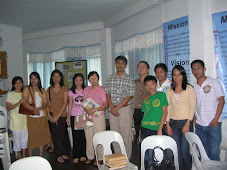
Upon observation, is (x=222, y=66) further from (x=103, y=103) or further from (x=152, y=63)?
(x=103, y=103)

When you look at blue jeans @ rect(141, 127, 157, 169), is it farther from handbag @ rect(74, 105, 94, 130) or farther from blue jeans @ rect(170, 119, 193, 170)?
handbag @ rect(74, 105, 94, 130)

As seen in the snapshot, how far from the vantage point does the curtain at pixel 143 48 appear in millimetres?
4742

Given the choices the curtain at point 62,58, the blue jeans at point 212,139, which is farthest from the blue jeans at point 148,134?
the curtain at point 62,58

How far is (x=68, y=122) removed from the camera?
147 inches

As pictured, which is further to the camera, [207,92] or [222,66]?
[222,66]

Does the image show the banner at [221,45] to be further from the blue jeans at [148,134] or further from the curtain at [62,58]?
the curtain at [62,58]

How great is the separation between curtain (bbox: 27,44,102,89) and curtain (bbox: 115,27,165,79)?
3.36 ft

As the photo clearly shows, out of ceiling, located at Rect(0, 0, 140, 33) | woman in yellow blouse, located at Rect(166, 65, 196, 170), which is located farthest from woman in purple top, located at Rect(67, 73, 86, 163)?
ceiling, located at Rect(0, 0, 140, 33)

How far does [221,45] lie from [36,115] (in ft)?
10.6

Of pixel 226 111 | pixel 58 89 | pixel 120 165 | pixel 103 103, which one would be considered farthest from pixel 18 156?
pixel 226 111

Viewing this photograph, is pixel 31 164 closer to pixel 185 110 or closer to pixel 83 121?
pixel 83 121

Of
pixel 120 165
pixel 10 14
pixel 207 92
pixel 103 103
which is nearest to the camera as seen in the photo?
pixel 120 165

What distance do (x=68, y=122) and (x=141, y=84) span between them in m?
1.41

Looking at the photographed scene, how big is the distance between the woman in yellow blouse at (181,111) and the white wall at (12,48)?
5.02 metres
